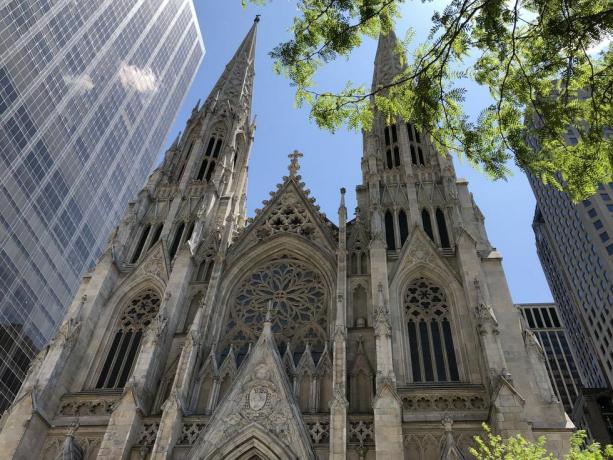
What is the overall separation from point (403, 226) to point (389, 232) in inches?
33.6

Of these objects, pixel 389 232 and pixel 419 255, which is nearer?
pixel 419 255

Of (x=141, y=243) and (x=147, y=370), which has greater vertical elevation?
(x=141, y=243)

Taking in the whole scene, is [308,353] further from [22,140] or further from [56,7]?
[56,7]

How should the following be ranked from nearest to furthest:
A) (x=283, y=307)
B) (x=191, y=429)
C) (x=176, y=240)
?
(x=191, y=429), (x=283, y=307), (x=176, y=240)

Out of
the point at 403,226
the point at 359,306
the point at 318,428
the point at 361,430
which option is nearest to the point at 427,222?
the point at 403,226

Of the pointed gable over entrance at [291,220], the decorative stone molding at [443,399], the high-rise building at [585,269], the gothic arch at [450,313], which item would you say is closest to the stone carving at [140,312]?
the pointed gable over entrance at [291,220]

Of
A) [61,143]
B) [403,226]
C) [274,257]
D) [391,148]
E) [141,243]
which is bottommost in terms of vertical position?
[274,257]

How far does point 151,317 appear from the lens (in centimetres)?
2347

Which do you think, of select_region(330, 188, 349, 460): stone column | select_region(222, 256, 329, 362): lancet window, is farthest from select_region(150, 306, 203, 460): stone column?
select_region(330, 188, 349, 460): stone column

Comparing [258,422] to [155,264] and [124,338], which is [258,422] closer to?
[124,338]

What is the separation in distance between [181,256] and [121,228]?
5012 millimetres

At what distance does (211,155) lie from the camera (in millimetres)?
33625

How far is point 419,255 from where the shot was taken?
75.9 ft

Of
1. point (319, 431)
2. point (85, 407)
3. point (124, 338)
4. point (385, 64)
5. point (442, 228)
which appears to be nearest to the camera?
point (319, 431)
